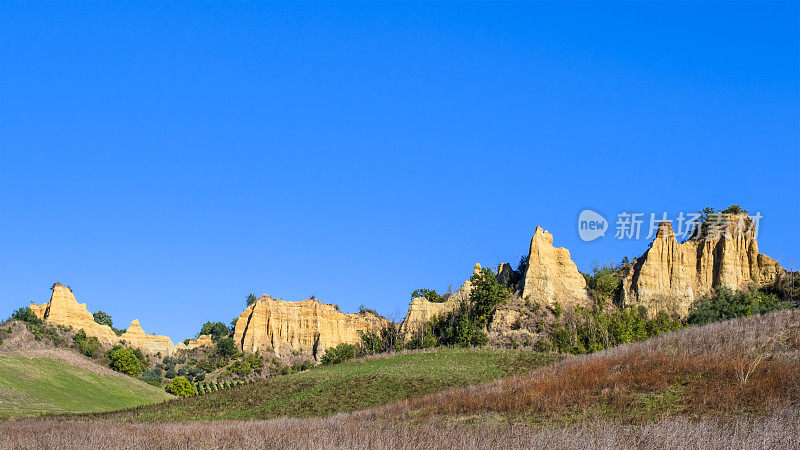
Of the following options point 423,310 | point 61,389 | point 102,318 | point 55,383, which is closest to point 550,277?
point 423,310

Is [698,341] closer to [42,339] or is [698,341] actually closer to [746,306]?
[746,306]

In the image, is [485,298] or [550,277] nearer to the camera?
[485,298]

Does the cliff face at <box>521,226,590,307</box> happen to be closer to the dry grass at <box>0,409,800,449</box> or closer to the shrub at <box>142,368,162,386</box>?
the shrub at <box>142,368,162,386</box>

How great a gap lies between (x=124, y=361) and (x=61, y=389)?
2694 cm

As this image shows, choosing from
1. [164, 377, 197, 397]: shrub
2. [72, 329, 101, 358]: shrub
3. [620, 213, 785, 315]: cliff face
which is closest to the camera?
[164, 377, 197, 397]: shrub

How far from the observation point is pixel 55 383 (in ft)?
192

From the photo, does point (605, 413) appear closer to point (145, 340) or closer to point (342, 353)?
point (342, 353)

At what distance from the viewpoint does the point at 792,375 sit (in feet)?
57.4

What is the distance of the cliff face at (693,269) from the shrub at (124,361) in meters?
54.2

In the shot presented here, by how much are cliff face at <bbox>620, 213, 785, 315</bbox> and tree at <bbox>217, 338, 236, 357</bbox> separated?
48095 millimetres

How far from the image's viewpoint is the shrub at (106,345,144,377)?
3253 inches

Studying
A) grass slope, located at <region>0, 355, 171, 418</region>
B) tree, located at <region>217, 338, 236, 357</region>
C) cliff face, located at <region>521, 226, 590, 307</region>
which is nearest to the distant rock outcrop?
tree, located at <region>217, 338, 236, 357</region>

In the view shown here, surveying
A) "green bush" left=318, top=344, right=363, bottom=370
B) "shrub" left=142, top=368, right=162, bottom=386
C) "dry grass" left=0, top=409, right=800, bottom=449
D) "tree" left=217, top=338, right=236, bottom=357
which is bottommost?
"dry grass" left=0, top=409, right=800, bottom=449

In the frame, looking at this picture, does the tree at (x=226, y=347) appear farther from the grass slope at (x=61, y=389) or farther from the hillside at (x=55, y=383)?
the grass slope at (x=61, y=389)
